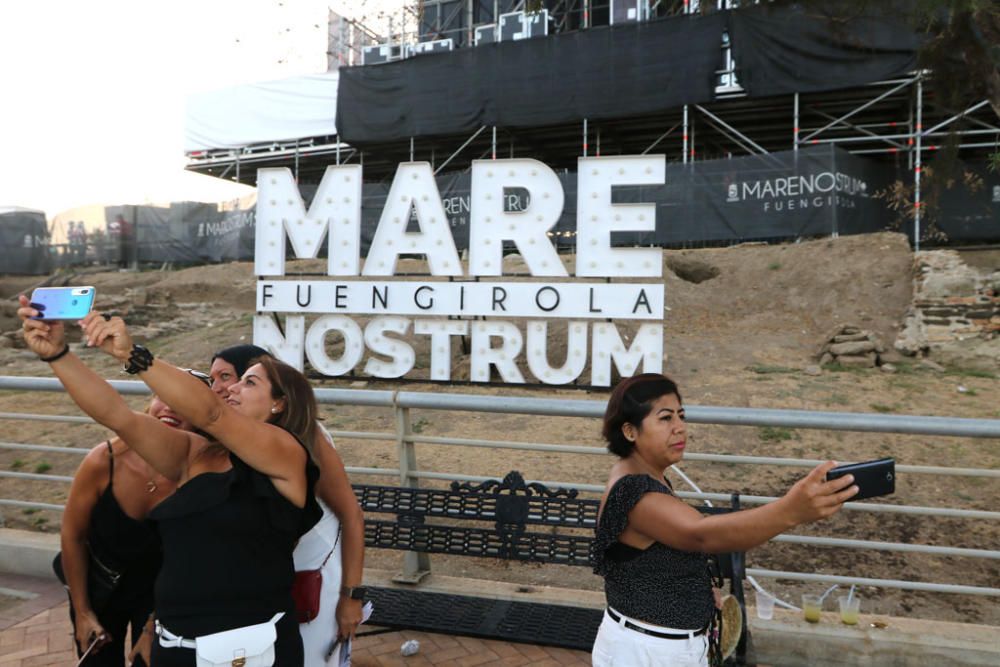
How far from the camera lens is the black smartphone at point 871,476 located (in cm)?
156

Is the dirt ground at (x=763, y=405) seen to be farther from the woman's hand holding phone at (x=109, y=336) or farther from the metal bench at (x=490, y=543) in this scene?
the woman's hand holding phone at (x=109, y=336)

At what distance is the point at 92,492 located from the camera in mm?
2324

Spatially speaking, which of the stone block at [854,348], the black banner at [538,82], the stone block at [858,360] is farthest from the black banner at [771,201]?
the stone block at [858,360]

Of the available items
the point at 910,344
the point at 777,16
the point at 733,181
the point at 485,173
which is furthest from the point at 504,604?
the point at 777,16

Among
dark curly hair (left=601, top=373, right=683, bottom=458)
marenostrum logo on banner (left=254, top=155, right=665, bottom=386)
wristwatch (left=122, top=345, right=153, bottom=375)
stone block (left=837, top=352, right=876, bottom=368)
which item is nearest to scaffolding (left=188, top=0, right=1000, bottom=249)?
stone block (left=837, top=352, right=876, bottom=368)

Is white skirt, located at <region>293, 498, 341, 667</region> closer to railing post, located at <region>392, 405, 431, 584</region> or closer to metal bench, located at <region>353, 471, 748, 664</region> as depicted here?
metal bench, located at <region>353, 471, 748, 664</region>

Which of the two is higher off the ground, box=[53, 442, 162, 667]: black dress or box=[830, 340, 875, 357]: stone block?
box=[830, 340, 875, 357]: stone block

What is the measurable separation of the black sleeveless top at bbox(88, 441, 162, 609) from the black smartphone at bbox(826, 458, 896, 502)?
80.5 inches

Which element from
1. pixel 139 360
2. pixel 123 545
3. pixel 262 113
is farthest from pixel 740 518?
pixel 262 113

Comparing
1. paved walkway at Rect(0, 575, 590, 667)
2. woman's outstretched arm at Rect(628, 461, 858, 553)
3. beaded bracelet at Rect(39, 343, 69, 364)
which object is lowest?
paved walkway at Rect(0, 575, 590, 667)

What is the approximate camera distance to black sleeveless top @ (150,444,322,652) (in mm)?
1891

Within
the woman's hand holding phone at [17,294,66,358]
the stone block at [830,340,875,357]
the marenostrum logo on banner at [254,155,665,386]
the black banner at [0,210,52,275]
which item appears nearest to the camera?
the woman's hand holding phone at [17,294,66,358]

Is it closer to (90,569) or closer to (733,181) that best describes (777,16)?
(733,181)

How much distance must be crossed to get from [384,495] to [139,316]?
15.3 m
